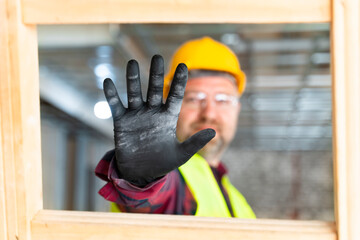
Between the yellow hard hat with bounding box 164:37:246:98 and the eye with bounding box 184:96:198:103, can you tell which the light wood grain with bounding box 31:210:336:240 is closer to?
the eye with bounding box 184:96:198:103

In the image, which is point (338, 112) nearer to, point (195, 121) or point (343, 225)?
point (343, 225)

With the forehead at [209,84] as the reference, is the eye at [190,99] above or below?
below

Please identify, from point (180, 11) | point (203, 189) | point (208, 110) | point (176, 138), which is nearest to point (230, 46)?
point (208, 110)

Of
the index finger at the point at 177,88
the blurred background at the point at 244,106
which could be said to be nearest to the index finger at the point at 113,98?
the index finger at the point at 177,88

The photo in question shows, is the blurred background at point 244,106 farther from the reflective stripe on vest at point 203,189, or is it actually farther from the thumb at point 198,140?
the thumb at point 198,140

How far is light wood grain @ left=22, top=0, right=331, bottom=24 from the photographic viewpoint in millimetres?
894

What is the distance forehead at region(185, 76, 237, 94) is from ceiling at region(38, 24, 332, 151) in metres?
2.70

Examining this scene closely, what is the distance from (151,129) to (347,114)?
452mm

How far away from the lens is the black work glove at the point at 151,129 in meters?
1.03

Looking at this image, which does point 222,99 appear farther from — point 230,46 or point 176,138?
point 230,46

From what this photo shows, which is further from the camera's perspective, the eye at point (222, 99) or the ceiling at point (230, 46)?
the ceiling at point (230, 46)

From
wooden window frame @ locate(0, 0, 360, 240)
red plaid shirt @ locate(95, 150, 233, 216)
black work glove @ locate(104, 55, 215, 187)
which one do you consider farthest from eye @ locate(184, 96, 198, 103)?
wooden window frame @ locate(0, 0, 360, 240)

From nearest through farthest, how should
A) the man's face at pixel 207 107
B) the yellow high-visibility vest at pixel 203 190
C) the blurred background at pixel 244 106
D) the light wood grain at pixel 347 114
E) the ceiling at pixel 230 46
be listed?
1. the light wood grain at pixel 347 114
2. the yellow high-visibility vest at pixel 203 190
3. the man's face at pixel 207 107
4. the ceiling at pixel 230 46
5. the blurred background at pixel 244 106

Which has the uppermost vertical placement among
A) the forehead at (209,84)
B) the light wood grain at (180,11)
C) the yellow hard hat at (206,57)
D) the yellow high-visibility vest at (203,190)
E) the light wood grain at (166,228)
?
the yellow hard hat at (206,57)
